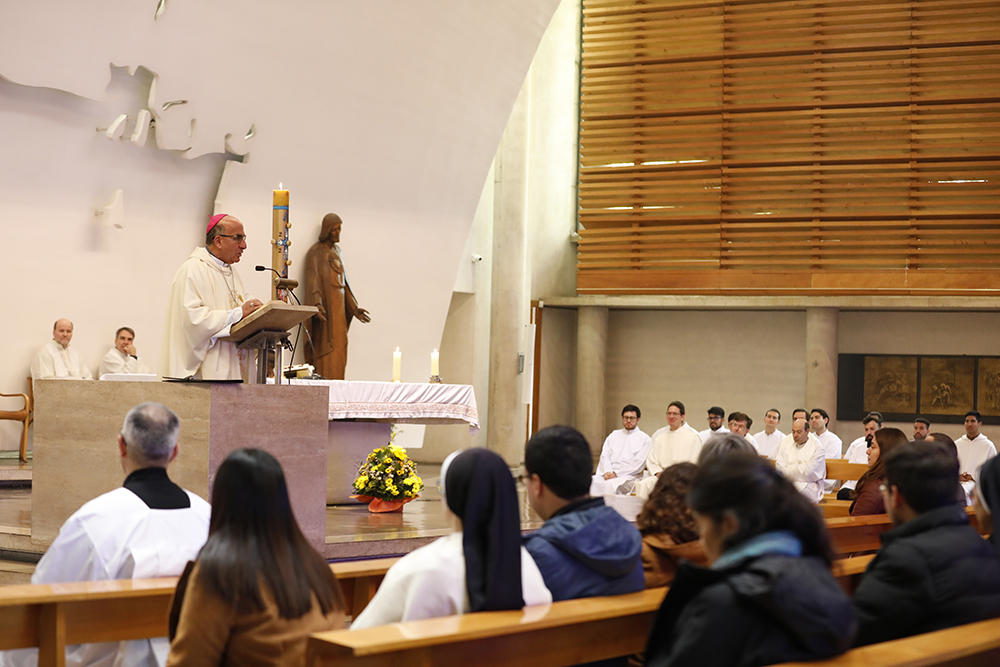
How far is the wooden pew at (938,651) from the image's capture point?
6.79 ft

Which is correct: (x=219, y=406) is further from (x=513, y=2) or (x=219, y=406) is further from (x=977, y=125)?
(x=977, y=125)

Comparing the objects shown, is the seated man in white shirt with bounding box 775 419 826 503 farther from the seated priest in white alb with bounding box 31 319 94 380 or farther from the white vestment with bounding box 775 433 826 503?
the seated priest in white alb with bounding box 31 319 94 380

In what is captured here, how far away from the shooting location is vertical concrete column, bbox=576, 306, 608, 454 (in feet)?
50.3

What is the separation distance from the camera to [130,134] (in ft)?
27.6

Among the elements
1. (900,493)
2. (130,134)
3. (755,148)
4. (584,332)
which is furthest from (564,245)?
(900,493)

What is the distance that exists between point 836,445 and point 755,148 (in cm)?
456

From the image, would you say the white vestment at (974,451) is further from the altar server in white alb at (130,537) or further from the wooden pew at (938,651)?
the altar server in white alb at (130,537)

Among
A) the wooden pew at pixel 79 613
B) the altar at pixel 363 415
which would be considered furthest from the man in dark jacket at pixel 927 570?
the altar at pixel 363 415

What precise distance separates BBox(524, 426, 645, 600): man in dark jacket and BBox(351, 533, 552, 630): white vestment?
34cm

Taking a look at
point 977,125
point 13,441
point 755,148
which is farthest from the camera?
point 755,148

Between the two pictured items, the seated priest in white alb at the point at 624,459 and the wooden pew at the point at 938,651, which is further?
the seated priest in white alb at the point at 624,459

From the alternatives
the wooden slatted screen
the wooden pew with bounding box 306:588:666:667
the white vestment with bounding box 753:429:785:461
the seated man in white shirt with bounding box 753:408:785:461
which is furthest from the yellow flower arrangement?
the wooden slatted screen

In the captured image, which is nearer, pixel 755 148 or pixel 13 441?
pixel 13 441

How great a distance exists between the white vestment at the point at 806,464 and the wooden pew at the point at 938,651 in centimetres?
765
